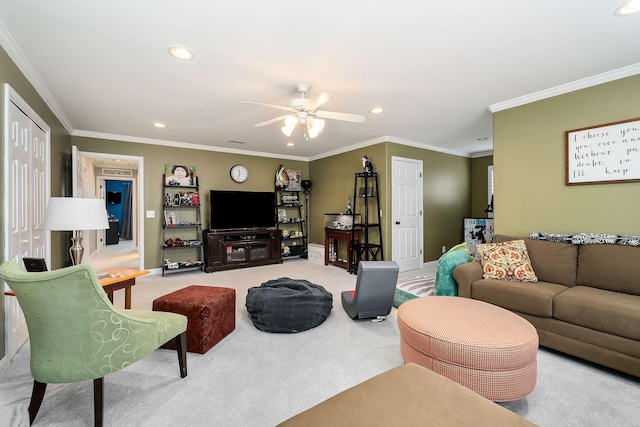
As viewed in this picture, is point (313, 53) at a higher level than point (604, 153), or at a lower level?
higher

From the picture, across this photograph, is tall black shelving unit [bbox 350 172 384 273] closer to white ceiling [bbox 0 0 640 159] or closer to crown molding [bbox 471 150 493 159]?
white ceiling [bbox 0 0 640 159]

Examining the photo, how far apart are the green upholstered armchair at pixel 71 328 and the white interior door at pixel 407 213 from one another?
4.17 m

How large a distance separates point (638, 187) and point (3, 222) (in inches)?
201

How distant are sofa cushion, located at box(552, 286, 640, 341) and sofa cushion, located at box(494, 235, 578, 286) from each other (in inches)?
11.6

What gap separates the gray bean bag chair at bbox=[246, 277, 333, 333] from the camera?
2.63 meters

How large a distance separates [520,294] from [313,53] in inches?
102

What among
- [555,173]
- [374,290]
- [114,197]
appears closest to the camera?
[374,290]

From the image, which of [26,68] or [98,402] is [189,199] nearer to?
[26,68]

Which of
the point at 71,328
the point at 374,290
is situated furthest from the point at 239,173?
the point at 71,328

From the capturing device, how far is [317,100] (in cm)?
248

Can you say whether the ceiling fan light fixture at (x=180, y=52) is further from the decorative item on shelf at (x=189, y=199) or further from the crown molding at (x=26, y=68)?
the decorative item on shelf at (x=189, y=199)

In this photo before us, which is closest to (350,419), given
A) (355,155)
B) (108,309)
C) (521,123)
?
(108,309)

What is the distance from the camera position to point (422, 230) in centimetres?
546

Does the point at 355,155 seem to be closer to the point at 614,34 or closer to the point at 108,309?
the point at 614,34
